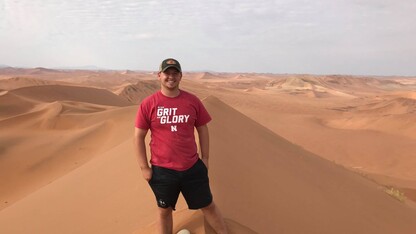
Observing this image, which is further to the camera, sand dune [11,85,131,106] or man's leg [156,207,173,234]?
sand dune [11,85,131,106]

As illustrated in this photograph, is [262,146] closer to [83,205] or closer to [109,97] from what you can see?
[83,205]

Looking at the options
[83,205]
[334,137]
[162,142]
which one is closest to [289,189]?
[162,142]

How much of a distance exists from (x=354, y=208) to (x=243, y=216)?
1975mm

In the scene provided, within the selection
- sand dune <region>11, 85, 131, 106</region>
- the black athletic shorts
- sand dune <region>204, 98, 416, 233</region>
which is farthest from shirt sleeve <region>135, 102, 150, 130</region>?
sand dune <region>11, 85, 131, 106</region>

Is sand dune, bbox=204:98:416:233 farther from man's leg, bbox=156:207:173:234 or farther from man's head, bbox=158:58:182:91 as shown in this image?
man's head, bbox=158:58:182:91

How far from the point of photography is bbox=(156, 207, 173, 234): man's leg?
95.9 inches

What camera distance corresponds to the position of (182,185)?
2348mm

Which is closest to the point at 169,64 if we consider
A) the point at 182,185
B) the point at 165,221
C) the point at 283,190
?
the point at 182,185

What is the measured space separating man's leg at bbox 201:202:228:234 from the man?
1 centimetres

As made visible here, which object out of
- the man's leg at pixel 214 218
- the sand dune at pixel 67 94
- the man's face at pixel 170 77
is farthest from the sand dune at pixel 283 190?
the sand dune at pixel 67 94

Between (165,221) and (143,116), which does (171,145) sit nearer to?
(143,116)

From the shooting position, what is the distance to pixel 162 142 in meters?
2.36

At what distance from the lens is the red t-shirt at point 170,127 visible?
2.34m

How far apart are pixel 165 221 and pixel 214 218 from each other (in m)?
0.36
